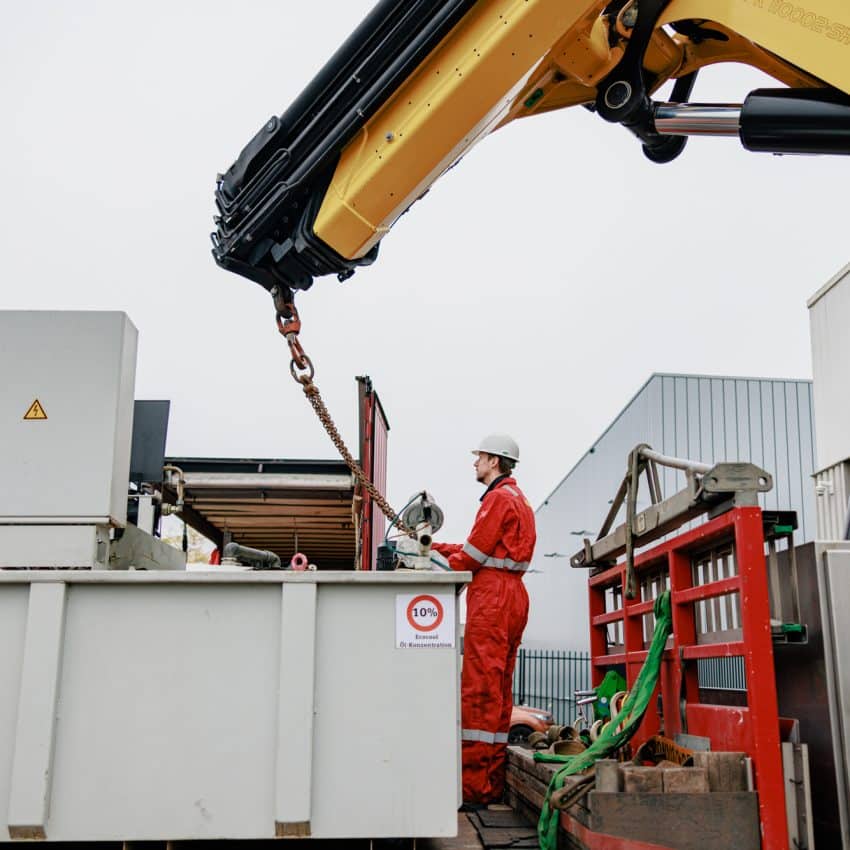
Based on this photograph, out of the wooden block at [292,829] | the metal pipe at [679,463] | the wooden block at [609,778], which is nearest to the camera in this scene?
the wooden block at [292,829]

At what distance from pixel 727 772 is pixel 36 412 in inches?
107

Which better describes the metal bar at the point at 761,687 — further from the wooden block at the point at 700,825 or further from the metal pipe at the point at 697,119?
the metal pipe at the point at 697,119

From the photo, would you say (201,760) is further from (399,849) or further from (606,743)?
(606,743)

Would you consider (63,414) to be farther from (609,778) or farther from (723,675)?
(723,675)

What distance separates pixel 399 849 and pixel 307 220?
2.38m

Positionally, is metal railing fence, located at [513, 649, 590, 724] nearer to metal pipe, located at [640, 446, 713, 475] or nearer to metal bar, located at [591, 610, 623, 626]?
metal bar, located at [591, 610, 623, 626]

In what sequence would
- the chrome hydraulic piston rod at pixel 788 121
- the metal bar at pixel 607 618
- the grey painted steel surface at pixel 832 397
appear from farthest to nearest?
the grey painted steel surface at pixel 832 397, the metal bar at pixel 607 618, the chrome hydraulic piston rod at pixel 788 121

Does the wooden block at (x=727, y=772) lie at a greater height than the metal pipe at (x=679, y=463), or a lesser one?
lesser

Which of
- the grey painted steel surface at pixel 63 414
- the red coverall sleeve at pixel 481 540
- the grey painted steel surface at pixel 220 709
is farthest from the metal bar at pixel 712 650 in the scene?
the grey painted steel surface at pixel 63 414

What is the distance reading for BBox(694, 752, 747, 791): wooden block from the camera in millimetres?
3094

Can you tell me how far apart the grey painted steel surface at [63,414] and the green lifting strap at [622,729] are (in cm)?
191

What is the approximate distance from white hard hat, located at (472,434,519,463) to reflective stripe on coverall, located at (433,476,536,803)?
38 centimetres

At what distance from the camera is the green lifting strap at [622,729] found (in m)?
3.49

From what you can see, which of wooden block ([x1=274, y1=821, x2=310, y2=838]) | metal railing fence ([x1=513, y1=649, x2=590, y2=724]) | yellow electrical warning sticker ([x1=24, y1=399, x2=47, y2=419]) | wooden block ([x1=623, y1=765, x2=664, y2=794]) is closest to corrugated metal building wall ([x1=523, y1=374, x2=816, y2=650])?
metal railing fence ([x1=513, y1=649, x2=590, y2=724])
